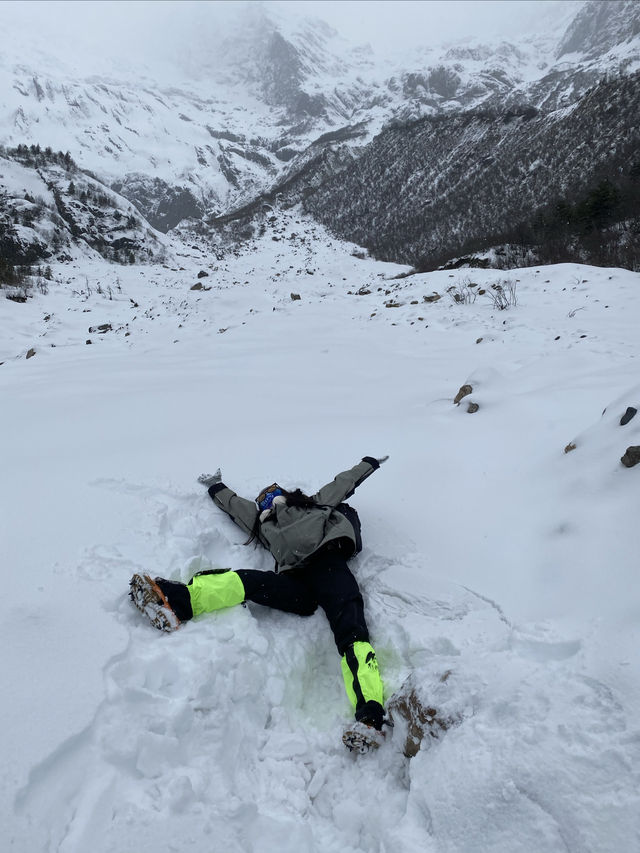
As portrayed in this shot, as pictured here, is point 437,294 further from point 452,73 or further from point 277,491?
point 452,73

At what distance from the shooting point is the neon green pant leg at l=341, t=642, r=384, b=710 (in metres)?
1.91

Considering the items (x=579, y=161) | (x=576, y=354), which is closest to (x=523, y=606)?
(x=576, y=354)

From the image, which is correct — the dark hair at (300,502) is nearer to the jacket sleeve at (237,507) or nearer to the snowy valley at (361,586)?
the jacket sleeve at (237,507)

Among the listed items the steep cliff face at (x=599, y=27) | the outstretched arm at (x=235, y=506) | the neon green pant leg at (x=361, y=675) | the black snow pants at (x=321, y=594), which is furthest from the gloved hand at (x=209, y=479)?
the steep cliff face at (x=599, y=27)

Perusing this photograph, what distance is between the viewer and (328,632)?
7.79 ft

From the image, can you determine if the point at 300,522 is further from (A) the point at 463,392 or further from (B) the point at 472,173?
(B) the point at 472,173

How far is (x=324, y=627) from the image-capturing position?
2.39 m

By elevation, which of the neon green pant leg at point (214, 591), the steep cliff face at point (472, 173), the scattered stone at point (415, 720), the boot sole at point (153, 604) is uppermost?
the steep cliff face at point (472, 173)

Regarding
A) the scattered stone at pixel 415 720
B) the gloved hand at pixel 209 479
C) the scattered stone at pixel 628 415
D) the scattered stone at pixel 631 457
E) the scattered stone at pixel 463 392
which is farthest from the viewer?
the scattered stone at pixel 463 392

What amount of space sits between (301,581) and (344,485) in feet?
2.42

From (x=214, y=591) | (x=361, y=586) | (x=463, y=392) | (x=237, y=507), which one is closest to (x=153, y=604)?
(x=214, y=591)

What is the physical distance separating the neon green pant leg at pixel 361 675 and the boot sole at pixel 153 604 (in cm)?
84

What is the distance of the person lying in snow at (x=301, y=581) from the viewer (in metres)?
2.03

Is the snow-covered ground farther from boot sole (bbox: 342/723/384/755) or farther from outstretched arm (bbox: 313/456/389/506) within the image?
outstretched arm (bbox: 313/456/389/506)
